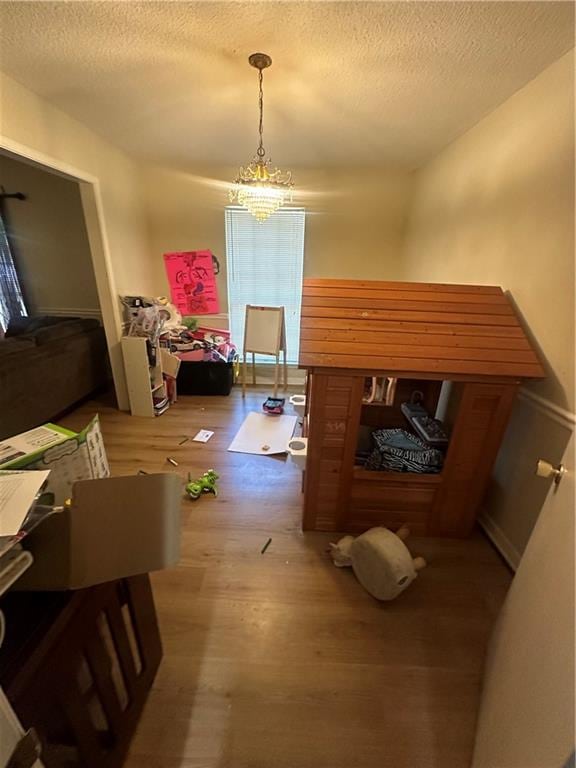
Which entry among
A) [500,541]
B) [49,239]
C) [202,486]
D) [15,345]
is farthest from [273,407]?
[49,239]

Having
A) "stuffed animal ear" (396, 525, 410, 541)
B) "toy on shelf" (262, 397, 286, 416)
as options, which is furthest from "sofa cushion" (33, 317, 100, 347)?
"stuffed animal ear" (396, 525, 410, 541)

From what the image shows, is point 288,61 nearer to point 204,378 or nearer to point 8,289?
point 204,378

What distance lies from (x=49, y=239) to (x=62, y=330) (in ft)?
4.77

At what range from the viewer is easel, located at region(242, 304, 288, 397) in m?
3.52

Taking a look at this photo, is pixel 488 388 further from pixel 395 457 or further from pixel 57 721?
pixel 57 721

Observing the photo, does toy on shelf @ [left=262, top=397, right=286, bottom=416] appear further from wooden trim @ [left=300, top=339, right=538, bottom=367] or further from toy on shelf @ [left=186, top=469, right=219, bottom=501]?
wooden trim @ [left=300, top=339, right=538, bottom=367]

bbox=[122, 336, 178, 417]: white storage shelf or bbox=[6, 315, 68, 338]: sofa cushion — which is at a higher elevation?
bbox=[6, 315, 68, 338]: sofa cushion

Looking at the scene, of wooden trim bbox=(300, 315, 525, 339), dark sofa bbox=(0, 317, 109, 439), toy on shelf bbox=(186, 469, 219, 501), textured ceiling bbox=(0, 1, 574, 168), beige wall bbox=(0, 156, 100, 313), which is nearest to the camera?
textured ceiling bbox=(0, 1, 574, 168)

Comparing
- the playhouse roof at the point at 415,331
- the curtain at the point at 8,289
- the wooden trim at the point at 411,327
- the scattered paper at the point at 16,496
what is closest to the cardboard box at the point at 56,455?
the scattered paper at the point at 16,496

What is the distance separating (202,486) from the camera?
2.06 meters

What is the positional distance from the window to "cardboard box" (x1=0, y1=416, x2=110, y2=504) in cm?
259

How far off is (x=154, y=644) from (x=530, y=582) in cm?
124

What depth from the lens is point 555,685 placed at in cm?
64

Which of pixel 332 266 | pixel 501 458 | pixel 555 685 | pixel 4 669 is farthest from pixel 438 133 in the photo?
pixel 4 669
